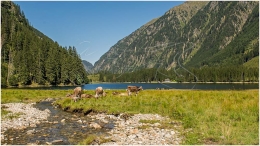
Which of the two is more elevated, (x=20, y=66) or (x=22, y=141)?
(x=20, y=66)

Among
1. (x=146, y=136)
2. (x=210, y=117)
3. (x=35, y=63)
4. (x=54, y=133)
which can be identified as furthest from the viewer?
(x=35, y=63)

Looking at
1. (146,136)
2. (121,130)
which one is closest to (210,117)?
(146,136)

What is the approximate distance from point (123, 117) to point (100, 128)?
4.44m

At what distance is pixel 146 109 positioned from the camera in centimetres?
2342

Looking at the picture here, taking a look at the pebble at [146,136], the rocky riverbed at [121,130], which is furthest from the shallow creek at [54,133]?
the pebble at [146,136]

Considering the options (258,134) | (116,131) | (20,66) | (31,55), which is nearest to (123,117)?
(116,131)

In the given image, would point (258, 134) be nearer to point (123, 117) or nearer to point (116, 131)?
point (116, 131)

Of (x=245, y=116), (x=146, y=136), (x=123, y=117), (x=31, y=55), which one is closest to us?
(x=146, y=136)

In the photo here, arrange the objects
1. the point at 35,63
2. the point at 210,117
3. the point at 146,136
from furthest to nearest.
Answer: the point at 35,63 → the point at 210,117 → the point at 146,136

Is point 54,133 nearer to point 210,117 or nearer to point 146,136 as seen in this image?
point 146,136

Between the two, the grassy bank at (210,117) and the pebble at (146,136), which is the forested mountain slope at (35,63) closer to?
the grassy bank at (210,117)

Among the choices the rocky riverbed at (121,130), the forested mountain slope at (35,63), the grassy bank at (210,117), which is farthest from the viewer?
the forested mountain slope at (35,63)

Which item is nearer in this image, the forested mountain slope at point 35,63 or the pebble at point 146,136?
the pebble at point 146,136

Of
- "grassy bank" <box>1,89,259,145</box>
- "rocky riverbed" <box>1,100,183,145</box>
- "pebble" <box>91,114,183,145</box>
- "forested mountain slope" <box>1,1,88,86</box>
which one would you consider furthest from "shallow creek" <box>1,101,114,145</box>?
"forested mountain slope" <box>1,1,88,86</box>
